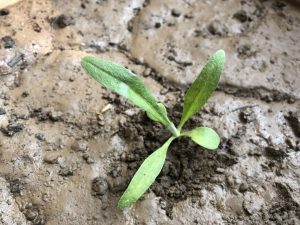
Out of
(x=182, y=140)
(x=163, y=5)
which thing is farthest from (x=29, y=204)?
(x=163, y=5)

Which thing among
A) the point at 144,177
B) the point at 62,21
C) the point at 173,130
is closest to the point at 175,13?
the point at 62,21

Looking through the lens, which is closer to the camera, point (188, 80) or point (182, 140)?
point (182, 140)

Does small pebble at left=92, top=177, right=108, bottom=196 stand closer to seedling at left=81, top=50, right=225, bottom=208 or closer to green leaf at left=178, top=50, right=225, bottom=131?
seedling at left=81, top=50, right=225, bottom=208

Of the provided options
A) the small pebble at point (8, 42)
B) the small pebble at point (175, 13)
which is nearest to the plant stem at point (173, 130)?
the small pebble at point (175, 13)

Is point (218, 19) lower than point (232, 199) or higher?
higher

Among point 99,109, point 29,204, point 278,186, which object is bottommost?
point 29,204

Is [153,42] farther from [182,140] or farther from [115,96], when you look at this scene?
[182,140]

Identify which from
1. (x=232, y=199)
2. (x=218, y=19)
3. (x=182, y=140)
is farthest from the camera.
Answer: (x=218, y=19)

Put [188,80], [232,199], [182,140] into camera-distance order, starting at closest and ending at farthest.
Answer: [232,199] → [182,140] → [188,80]

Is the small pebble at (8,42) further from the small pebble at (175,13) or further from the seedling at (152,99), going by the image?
the small pebble at (175,13)
